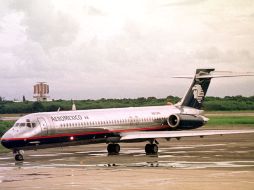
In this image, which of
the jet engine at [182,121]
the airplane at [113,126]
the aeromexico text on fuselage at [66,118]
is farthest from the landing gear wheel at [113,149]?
the jet engine at [182,121]

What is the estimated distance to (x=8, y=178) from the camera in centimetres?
2617

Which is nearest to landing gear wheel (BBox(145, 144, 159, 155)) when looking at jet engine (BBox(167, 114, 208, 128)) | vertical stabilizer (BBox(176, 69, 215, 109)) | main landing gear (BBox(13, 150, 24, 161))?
jet engine (BBox(167, 114, 208, 128))

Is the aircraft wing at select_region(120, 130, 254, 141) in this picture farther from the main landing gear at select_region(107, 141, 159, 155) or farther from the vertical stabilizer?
the vertical stabilizer

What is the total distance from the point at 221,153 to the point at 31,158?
35.4 feet

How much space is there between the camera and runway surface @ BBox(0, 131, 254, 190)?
2295 centimetres

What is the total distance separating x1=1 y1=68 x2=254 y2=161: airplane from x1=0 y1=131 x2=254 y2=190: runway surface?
0.96 meters

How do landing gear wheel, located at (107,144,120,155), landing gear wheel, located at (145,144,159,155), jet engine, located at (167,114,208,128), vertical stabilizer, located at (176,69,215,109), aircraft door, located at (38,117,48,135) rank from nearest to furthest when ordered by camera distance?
aircraft door, located at (38,117,48,135), landing gear wheel, located at (145,144,159,155), landing gear wheel, located at (107,144,120,155), jet engine, located at (167,114,208,128), vertical stabilizer, located at (176,69,215,109)

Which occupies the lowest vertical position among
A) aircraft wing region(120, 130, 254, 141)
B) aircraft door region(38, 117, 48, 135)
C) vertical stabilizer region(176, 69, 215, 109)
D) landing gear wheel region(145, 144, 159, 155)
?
landing gear wheel region(145, 144, 159, 155)

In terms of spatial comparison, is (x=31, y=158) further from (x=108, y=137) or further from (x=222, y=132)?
(x=222, y=132)

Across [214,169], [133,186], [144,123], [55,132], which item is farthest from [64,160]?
[133,186]

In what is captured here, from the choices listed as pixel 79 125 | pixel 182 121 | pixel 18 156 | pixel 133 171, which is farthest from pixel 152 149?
pixel 133 171

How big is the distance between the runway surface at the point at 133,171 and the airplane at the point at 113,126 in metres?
0.96

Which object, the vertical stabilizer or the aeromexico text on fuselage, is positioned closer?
the aeromexico text on fuselage

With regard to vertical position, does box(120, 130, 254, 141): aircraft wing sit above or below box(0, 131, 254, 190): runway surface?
above
